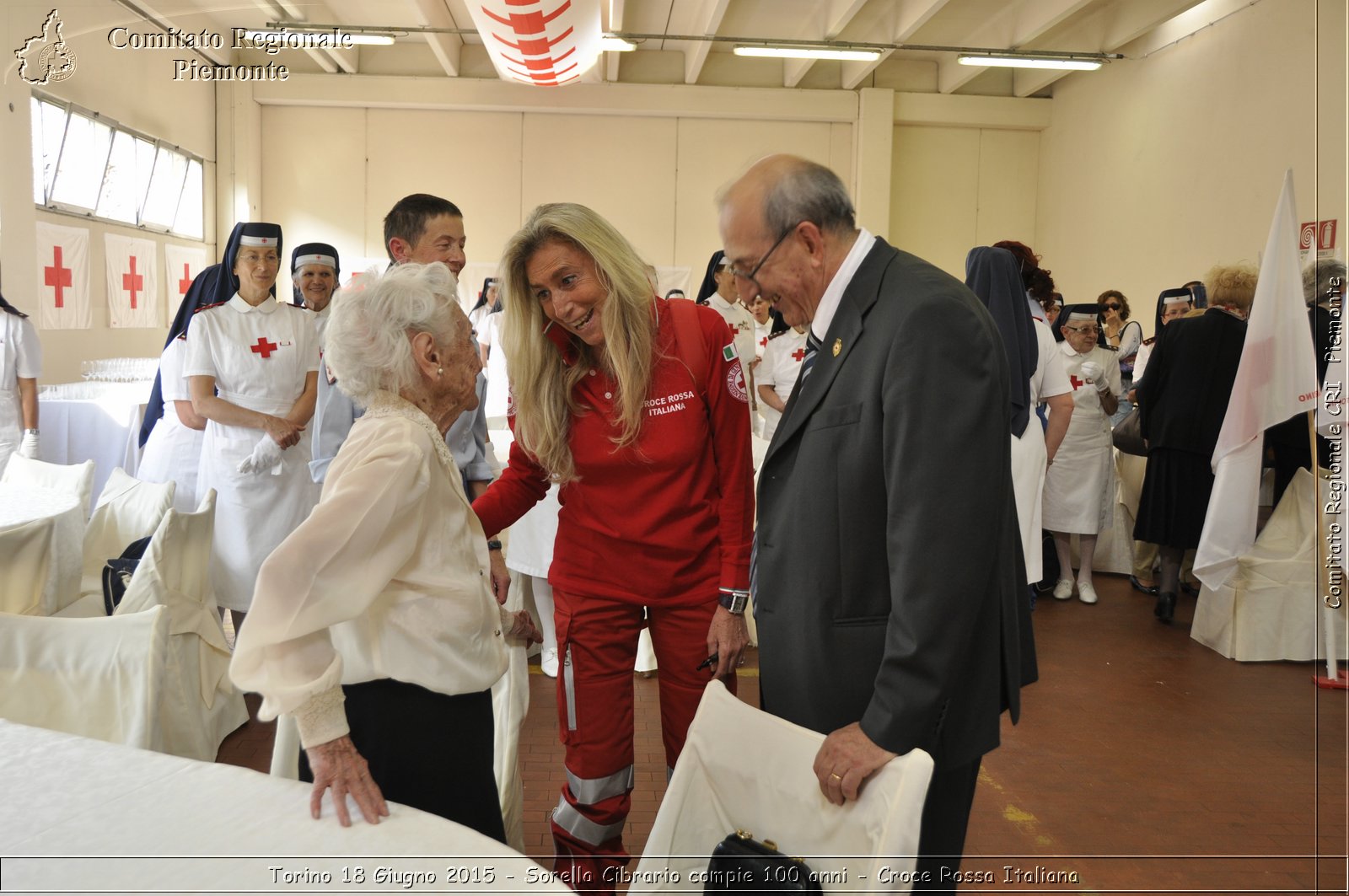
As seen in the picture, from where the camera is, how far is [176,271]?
400 inches

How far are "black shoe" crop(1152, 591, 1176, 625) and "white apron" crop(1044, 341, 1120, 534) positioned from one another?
59cm

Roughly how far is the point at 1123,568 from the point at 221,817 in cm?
604

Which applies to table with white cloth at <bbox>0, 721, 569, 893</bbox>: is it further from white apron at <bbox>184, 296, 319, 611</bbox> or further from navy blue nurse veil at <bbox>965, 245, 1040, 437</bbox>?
navy blue nurse veil at <bbox>965, 245, 1040, 437</bbox>

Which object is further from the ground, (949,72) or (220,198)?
(949,72)

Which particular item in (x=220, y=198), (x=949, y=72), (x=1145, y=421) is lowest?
(x=1145, y=421)

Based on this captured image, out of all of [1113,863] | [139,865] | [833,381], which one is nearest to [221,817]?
[139,865]

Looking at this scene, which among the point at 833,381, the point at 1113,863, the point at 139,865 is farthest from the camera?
the point at 1113,863

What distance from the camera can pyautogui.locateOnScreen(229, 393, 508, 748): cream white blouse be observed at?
1.28 meters

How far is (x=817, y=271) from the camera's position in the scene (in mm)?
1520

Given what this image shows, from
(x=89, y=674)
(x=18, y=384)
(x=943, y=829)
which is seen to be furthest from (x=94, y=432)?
(x=943, y=829)

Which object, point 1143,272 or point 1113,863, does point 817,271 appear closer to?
point 1113,863

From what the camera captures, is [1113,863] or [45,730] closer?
[45,730]

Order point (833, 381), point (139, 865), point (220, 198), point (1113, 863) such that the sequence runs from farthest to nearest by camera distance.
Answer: point (220, 198) → point (1113, 863) → point (833, 381) → point (139, 865)

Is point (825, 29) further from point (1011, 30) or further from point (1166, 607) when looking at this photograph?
point (1166, 607)
